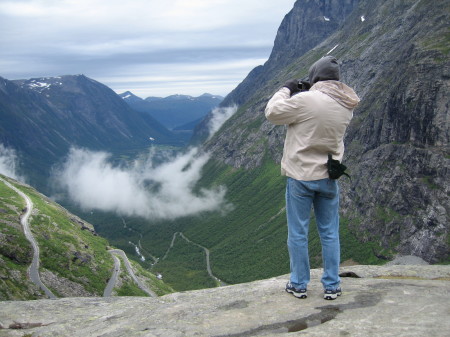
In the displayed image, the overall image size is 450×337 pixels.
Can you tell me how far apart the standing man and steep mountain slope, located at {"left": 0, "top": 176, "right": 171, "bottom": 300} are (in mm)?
83581

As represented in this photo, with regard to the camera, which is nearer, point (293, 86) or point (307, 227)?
point (293, 86)

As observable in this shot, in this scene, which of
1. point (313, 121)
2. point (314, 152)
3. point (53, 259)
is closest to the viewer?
point (313, 121)

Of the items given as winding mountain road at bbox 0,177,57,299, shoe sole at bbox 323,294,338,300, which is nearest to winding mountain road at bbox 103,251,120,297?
winding mountain road at bbox 0,177,57,299

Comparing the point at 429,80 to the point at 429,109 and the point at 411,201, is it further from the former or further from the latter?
the point at 411,201

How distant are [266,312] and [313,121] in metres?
6.01

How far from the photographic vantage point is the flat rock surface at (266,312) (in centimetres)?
1122

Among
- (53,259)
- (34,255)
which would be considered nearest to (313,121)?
(34,255)

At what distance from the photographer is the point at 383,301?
12.7 meters

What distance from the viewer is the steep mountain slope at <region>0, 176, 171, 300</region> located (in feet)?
319

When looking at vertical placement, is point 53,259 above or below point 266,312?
below

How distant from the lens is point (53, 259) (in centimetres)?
11406

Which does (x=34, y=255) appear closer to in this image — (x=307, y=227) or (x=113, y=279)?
(x=113, y=279)

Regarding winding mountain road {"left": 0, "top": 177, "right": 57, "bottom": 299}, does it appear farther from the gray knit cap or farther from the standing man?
the gray knit cap

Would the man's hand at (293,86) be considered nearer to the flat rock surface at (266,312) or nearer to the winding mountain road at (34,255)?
the flat rock surface at (266,312)
